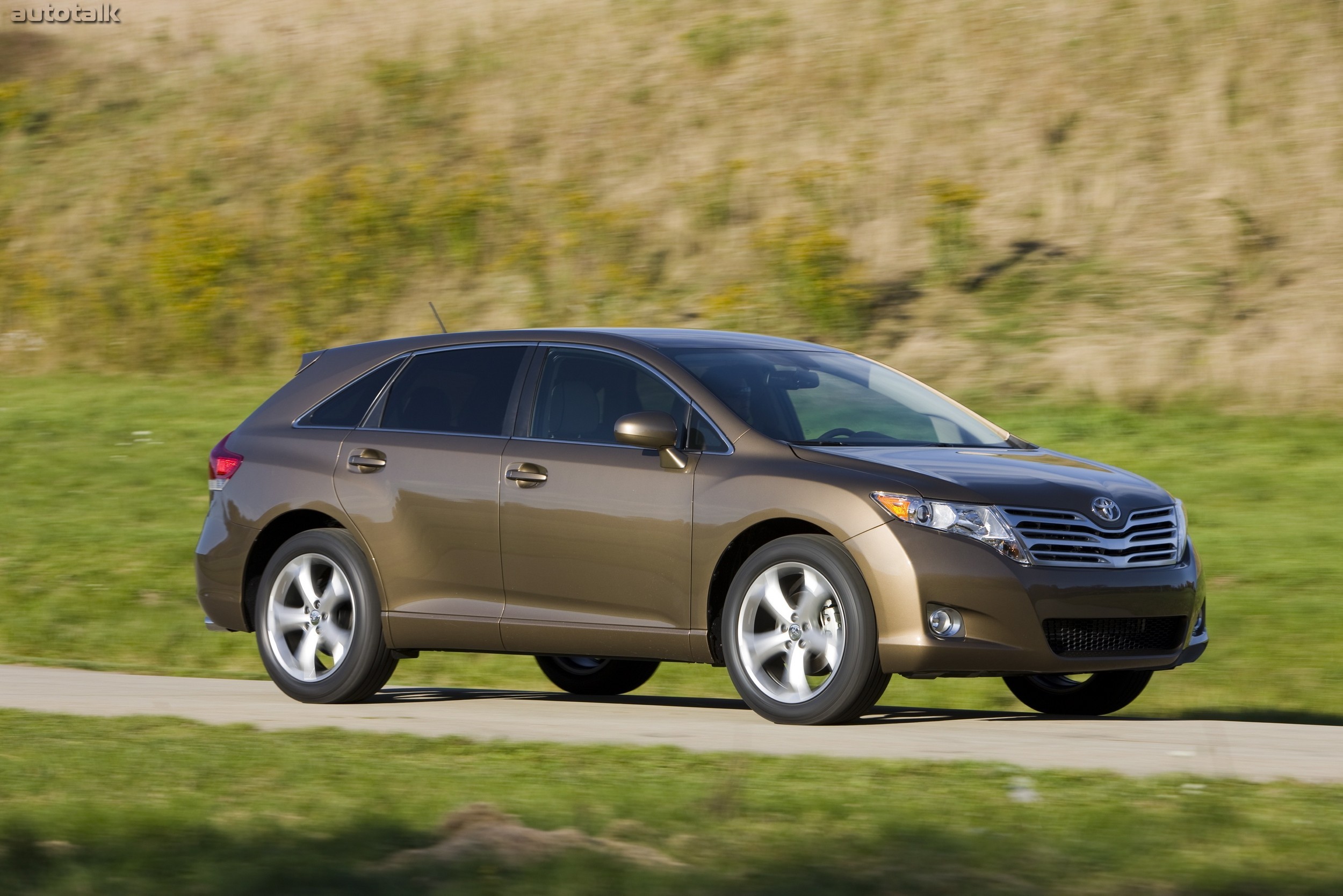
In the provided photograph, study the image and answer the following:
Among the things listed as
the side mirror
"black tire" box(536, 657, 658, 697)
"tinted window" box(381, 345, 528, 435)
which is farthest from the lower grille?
"black tire" box(536, 657, 658, 697)

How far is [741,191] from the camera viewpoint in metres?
25.5

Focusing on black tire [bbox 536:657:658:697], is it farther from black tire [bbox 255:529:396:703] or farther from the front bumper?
the front bumper

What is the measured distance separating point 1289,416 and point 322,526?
11405mm

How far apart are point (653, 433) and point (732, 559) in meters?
0.61

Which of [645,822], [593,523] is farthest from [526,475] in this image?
[645,822]

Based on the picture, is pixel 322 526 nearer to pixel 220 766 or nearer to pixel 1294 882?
pixel 220 766

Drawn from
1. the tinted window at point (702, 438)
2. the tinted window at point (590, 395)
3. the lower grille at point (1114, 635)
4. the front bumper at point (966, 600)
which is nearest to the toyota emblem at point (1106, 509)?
the front bumper at point (966, 600)

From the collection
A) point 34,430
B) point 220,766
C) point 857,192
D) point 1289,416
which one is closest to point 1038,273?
point 857,192

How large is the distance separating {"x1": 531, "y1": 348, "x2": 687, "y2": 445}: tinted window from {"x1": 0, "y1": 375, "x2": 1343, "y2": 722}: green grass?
8.63 feet

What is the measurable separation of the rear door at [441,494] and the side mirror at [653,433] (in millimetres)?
820

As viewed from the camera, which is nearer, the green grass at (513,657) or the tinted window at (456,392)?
the tinted window at (456,392)

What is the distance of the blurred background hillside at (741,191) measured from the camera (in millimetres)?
21875

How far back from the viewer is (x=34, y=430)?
19281mm

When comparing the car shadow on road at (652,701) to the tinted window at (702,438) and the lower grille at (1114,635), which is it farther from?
the tinted window at (702,438)
